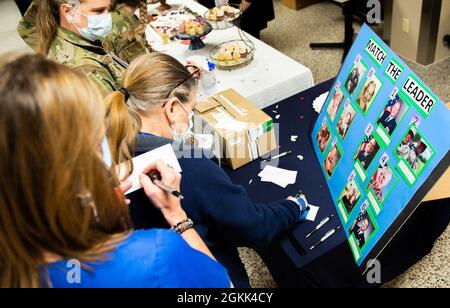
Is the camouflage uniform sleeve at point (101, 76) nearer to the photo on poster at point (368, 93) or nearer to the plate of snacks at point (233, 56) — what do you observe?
the plate of snacks at point (233, 56)

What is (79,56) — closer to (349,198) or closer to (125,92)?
(125,92)

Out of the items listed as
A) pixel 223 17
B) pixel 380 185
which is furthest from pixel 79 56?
pixel 380 185

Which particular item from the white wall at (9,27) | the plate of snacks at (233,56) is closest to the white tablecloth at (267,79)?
the plate of snacks at (233,56)

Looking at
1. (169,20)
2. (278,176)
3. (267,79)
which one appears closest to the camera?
(278,176)

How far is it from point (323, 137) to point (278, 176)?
0.26 meters

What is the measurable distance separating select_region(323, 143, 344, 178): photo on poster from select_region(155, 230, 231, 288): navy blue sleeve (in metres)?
0.78

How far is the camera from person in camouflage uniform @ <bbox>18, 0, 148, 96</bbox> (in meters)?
1.76

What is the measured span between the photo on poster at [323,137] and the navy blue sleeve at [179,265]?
0.89 m

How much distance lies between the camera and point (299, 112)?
76.7 inches

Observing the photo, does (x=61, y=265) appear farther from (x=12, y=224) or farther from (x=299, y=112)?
(x=299, y=112)

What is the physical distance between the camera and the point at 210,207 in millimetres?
1175

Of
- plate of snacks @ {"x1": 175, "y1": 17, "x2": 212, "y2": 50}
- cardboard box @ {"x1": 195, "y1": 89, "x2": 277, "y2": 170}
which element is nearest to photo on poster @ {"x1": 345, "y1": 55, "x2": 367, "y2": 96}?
cardboard box @ {"x1": 195, "y1": 89, "x2": 277, "y2": 170}

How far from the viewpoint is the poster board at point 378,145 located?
105 centimetres

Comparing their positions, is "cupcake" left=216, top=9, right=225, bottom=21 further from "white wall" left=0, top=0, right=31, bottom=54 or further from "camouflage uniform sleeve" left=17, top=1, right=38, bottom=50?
"white wall" left=0, top=0, right=31, bottom=54
